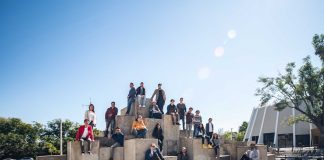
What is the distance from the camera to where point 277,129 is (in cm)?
6034

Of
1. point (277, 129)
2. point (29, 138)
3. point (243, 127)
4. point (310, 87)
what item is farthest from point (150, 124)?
point (243, 127)

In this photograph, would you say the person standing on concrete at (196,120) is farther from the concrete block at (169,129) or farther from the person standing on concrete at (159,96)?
the person standing on concrete at (159,96)

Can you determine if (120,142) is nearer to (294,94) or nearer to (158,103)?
(158,103)

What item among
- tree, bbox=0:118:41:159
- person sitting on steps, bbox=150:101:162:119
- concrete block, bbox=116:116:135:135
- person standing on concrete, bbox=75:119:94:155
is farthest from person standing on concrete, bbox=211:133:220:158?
tree, bbox=0:118:41:159

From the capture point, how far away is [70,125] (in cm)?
5534

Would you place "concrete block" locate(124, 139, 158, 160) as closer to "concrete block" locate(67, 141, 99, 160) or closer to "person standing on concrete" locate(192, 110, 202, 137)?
"concrete block" locate(67, 141, 99, 160)

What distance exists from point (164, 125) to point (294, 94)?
23730 millimetres

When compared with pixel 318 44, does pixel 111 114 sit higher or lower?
lower

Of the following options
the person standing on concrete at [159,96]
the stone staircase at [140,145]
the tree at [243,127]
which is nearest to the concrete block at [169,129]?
the stone staircase at [140,145]

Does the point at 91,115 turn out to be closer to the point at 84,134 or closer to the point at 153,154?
the point at 84,134

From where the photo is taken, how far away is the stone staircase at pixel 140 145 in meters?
12.6

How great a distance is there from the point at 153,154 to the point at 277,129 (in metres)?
53.1

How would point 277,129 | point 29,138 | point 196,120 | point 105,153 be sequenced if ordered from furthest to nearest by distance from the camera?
1. point 277,129
2. point 29,138
3. point 196,120
4. point 105,153

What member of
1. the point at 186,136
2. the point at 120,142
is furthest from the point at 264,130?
the point at 120,142
